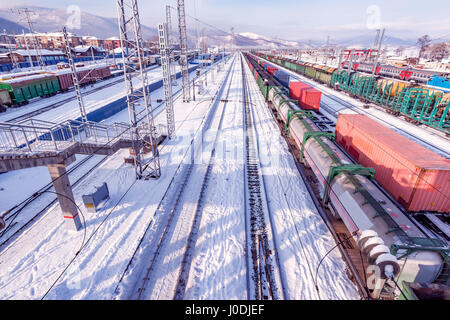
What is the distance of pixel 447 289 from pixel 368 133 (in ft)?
37.7

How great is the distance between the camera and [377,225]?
8.64 metres

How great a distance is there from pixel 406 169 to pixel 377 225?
549 centimetres

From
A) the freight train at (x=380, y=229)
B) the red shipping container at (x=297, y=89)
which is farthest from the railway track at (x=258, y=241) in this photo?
the red shipping container at (x=297, y=89)

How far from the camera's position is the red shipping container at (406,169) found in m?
11.4

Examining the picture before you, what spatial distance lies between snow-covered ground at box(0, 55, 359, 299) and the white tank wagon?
2.27 m

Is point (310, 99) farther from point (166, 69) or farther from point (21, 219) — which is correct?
point (21, 219)

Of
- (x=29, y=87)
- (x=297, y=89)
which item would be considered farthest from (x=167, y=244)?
(x=29, y=87)

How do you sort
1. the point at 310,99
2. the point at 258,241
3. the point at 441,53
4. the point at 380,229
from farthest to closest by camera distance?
the point at 441,53
the point at 310,99
the point at 258,241
the point at 380,229

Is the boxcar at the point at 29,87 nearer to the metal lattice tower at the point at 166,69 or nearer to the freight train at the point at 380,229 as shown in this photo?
the metal lattice tower at the point at 166,69

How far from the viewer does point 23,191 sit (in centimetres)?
1550

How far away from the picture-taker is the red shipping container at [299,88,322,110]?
27328 millimetres

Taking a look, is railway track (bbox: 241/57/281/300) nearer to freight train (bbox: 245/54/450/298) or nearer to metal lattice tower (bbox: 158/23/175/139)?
freight train (bbox: 245/54/450/298)

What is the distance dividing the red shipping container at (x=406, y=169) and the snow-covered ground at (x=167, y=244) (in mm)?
4646
